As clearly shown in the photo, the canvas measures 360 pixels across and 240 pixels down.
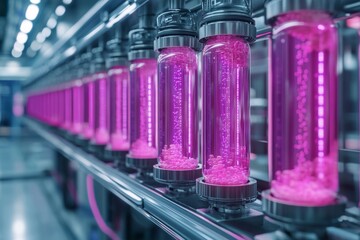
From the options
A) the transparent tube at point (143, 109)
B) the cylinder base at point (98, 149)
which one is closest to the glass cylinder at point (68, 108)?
the cylinder base at point (98, 149)

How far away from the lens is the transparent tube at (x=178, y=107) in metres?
1.05

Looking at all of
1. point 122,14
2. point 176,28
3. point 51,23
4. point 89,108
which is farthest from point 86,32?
point 176,28

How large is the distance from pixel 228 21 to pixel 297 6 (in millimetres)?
219

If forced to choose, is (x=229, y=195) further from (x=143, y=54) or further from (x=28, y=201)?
(x=28, y=201)

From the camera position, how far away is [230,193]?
2.58ft

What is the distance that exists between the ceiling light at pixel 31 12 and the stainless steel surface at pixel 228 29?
6.89ft

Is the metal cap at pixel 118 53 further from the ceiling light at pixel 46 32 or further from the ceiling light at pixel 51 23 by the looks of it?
the ceiling light at pixel 46 32

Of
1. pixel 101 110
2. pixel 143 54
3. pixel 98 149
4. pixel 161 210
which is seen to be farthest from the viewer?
pixel 101 110

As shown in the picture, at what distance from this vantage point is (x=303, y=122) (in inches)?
24.4

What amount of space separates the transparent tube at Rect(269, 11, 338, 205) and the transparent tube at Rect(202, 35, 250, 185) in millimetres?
204

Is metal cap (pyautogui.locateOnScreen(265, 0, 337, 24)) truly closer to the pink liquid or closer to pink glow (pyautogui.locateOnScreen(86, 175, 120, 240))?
pink glow (pyautogui.locateOnScreen(86, 175, 120, 240))

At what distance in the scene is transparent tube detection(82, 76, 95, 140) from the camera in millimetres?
2086

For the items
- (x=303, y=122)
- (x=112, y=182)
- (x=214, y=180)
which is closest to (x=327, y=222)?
(x=303, y=122)

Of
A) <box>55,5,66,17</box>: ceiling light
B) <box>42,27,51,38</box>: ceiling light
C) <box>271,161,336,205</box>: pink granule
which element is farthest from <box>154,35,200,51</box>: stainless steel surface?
<box>42,27,51,38</box>: ceiling light
